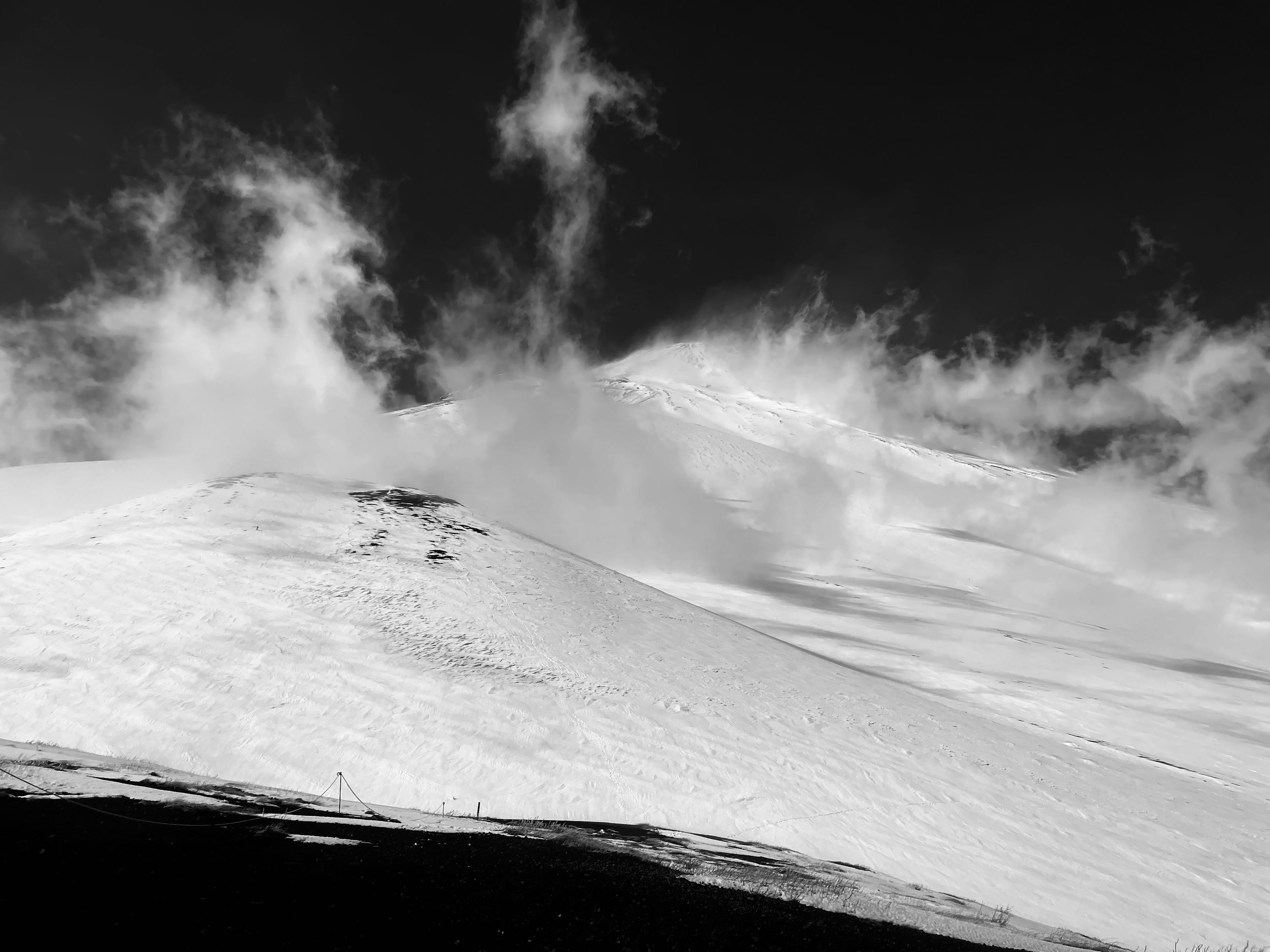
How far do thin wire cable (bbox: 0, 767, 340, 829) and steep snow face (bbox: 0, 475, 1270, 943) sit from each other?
722 cm

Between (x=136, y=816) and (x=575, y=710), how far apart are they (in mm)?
16515

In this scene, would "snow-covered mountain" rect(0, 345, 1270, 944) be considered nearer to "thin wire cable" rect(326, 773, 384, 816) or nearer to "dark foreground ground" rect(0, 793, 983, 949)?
"thin wire cable" rect(326, 773, 384, 816)

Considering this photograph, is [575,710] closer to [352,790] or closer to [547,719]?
[547,719]

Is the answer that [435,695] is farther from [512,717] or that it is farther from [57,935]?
[57,935]

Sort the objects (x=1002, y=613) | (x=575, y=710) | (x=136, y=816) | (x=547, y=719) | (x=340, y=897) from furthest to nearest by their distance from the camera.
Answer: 1. (x=1002, y=613)
2. (x=575, y=710)
3. (x=547, y=719)
4. (x=136, y=816)
5. (x=340, y=897)

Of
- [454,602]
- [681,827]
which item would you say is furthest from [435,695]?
[681,827]

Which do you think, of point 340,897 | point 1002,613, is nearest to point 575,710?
point 340,897

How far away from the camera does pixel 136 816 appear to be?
10875 mm

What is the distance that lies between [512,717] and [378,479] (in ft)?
123

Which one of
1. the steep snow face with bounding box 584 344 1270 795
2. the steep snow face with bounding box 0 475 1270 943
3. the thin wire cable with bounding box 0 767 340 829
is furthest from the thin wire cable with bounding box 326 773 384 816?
the steep snow face with bounding box 584 344 1270 795

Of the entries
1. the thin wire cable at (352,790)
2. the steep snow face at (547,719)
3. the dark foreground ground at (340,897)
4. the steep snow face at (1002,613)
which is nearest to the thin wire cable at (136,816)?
the dark foreground ground at (340,897)

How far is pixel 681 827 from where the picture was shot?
65.0ft

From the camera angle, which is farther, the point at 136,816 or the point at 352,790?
the point at 352,790

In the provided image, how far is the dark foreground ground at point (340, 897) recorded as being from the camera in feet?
24.0
